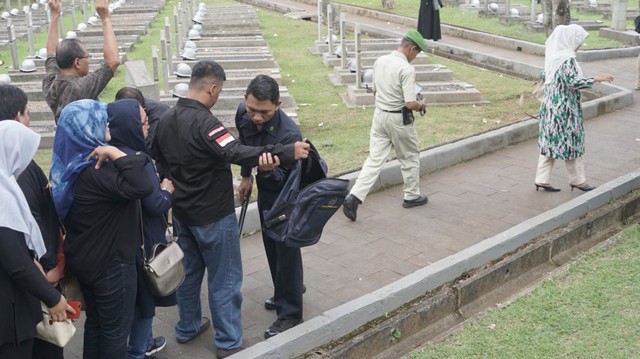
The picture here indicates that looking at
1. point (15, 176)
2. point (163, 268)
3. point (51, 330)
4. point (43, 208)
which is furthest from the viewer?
point (163, 268)

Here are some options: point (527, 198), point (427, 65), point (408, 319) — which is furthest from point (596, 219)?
point (427, 65)

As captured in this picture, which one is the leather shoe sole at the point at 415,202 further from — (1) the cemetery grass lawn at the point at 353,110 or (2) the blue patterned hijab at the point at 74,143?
(2) the blue patterned hijab at the point at 74,143

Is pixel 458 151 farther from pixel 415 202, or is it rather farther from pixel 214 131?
pixel 214 131

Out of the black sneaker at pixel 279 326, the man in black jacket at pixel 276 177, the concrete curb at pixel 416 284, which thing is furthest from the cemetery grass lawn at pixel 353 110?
the black sneaker at pixel 279 326

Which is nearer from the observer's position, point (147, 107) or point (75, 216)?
point (75, 216)

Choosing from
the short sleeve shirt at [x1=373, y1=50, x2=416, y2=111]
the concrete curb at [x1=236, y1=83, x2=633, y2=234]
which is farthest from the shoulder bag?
the short sleeve shirt at [x1=373, y1=50, x2=416, y2=111]

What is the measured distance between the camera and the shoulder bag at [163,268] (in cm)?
400

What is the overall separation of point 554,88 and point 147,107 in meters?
4.31

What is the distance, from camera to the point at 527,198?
755 cm

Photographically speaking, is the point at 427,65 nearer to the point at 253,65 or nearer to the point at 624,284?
the point at 253,65

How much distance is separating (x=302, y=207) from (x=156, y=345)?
1.32 meters

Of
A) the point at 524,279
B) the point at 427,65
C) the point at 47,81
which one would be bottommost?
the point at 524,279

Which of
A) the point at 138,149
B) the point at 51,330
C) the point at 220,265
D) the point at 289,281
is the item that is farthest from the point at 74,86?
the point at 51,330

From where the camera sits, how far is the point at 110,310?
12.7 ft
